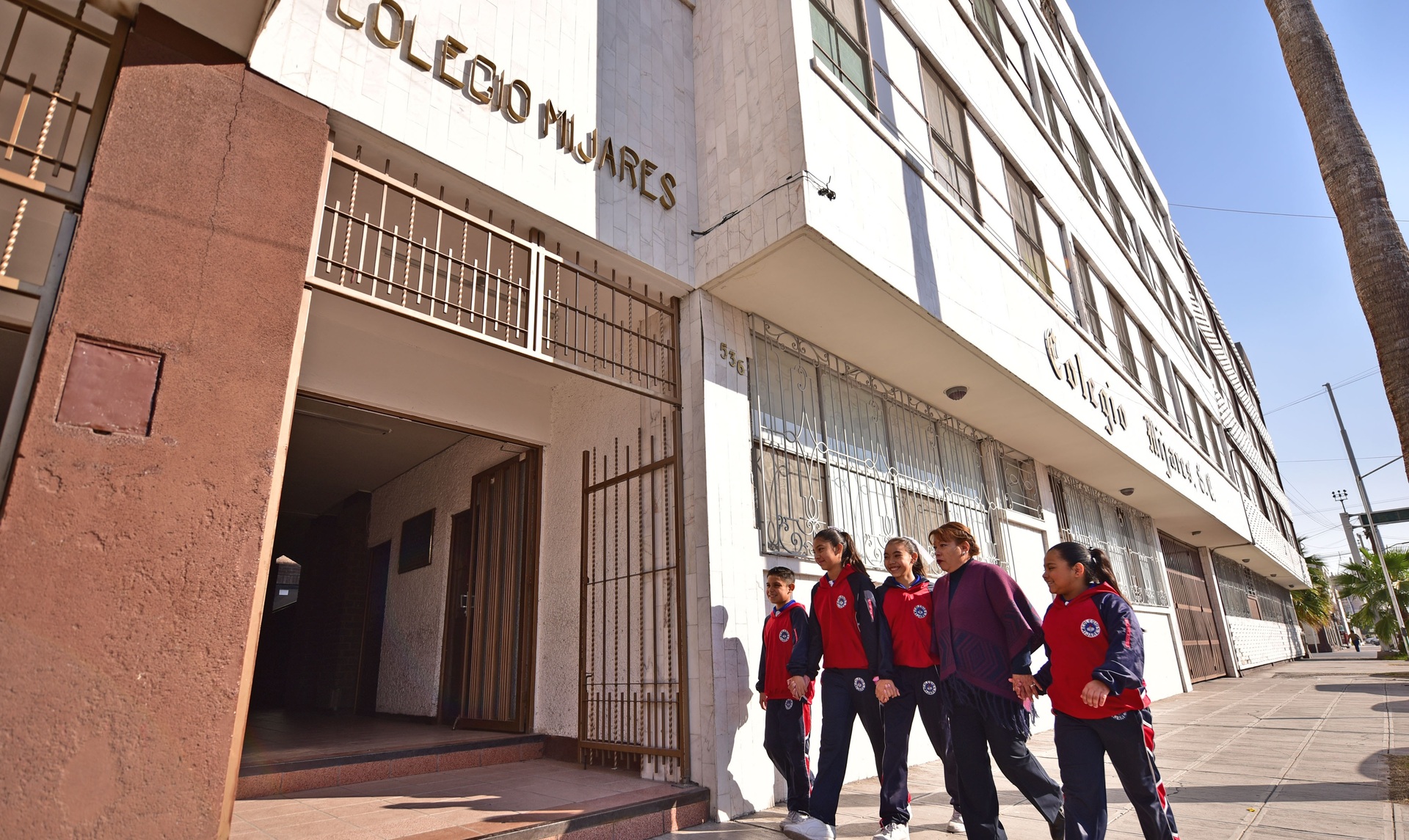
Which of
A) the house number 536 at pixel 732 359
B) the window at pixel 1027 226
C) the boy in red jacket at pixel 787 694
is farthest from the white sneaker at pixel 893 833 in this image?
the window at pixel 1027 226

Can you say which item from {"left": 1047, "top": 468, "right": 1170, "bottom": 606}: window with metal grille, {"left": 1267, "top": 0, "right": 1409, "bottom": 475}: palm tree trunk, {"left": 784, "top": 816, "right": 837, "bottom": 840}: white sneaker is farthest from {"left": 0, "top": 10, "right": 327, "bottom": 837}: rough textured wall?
{"left": 1047, "top": 468, "right": 1170, "bottom": 606}: window with metal grille

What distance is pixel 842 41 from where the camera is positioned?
625 cm

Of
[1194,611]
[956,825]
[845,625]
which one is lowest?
[956,825]

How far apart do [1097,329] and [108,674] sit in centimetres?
1175

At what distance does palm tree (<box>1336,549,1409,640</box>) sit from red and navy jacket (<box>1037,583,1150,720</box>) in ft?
95.7

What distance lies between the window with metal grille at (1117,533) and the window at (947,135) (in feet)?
15.9

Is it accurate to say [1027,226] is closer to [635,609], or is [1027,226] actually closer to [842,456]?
[842,456]

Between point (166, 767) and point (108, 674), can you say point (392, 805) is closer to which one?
point (166, 767)

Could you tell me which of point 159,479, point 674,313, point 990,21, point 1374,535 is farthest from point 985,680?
point 1374,535

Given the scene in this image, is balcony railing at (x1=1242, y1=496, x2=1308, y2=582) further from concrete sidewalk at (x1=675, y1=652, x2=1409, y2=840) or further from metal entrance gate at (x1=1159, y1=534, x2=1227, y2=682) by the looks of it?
concrete sidewalk at (x1=675, y1=652, x2=1409, y2=840)

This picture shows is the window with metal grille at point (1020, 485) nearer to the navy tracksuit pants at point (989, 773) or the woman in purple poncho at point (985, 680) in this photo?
the woman in purple poncho at point (985, 680)

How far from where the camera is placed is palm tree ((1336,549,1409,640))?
23.8 m

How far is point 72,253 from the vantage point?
2.61 meters

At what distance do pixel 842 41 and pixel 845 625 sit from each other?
16.5 feet
